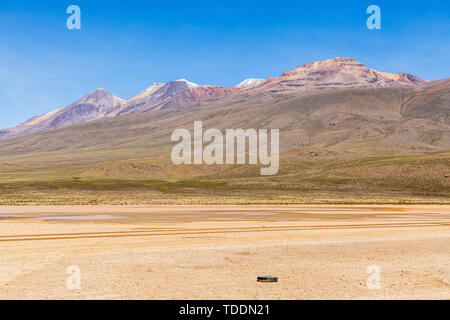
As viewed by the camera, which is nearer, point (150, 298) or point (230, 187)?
point (150, 298)

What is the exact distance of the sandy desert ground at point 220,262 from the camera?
43.4 feet

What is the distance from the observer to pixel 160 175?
545ft

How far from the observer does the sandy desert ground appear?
43.4 feet

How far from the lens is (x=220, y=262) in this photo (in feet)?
59.8

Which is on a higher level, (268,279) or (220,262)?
(268,279)

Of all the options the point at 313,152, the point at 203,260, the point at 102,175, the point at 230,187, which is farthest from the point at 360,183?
the point at 203,260

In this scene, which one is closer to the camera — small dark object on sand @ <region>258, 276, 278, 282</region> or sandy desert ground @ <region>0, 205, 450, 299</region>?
sandy desert ground @ <region>0, 205, 450, 299</region>

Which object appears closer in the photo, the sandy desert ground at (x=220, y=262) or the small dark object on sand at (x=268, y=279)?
the sandy desert ground at (x=220, y=262)

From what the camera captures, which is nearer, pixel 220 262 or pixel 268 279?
pixel 268 279
